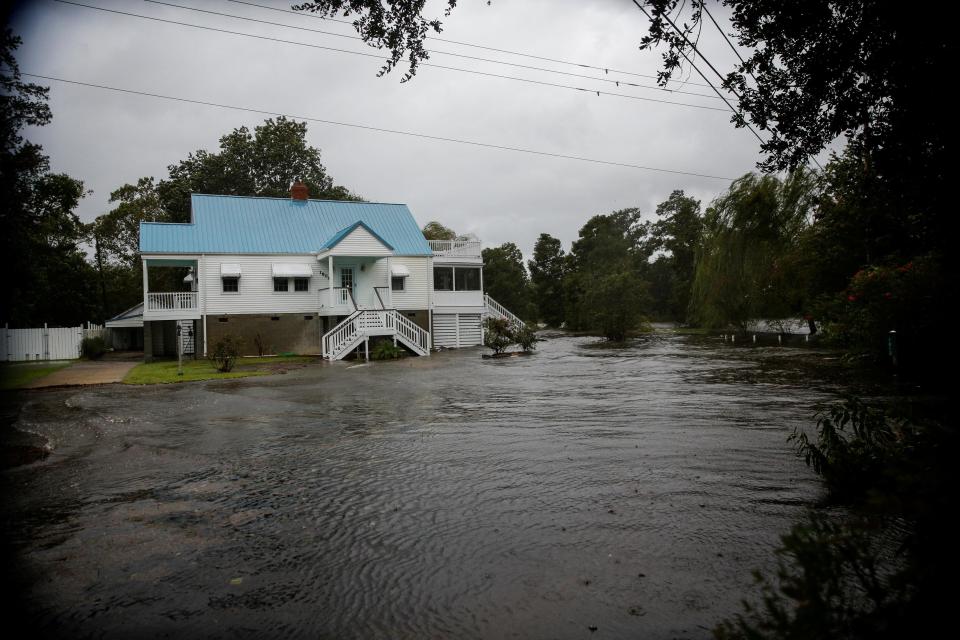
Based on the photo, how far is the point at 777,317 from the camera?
38.3m

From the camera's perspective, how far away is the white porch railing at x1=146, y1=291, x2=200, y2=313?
31078 millimetres

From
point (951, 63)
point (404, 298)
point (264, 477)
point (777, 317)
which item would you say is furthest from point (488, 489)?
point (777, 317)

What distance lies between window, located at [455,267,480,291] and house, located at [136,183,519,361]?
0.22ft

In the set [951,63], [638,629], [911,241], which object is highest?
[951,63]

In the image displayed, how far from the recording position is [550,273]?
76.1 meters

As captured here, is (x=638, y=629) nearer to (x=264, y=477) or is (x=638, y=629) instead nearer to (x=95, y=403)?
(x=264, y=477)

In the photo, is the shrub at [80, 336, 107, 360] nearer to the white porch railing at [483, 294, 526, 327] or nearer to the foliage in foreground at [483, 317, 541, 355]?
the foliage in foreground at [483, 317, 541, 355]

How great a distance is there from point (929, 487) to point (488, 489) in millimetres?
5434

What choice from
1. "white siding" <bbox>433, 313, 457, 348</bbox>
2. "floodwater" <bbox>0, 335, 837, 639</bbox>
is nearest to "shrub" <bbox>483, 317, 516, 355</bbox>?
"white siding" <bbox>433, 313, 457, 348</bbox>

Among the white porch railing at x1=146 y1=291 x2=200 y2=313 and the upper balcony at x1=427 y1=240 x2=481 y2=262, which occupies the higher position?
the upper balcony at x1=427 y1=240 x2=481 y2=262

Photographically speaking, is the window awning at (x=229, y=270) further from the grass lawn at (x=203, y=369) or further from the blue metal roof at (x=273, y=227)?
the grass lawn at (x=203, y=369)

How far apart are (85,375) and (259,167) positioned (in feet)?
105

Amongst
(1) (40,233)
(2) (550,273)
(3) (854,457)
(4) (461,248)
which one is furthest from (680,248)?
(3) (854,457)

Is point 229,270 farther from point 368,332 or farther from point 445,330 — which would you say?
point 445,330
